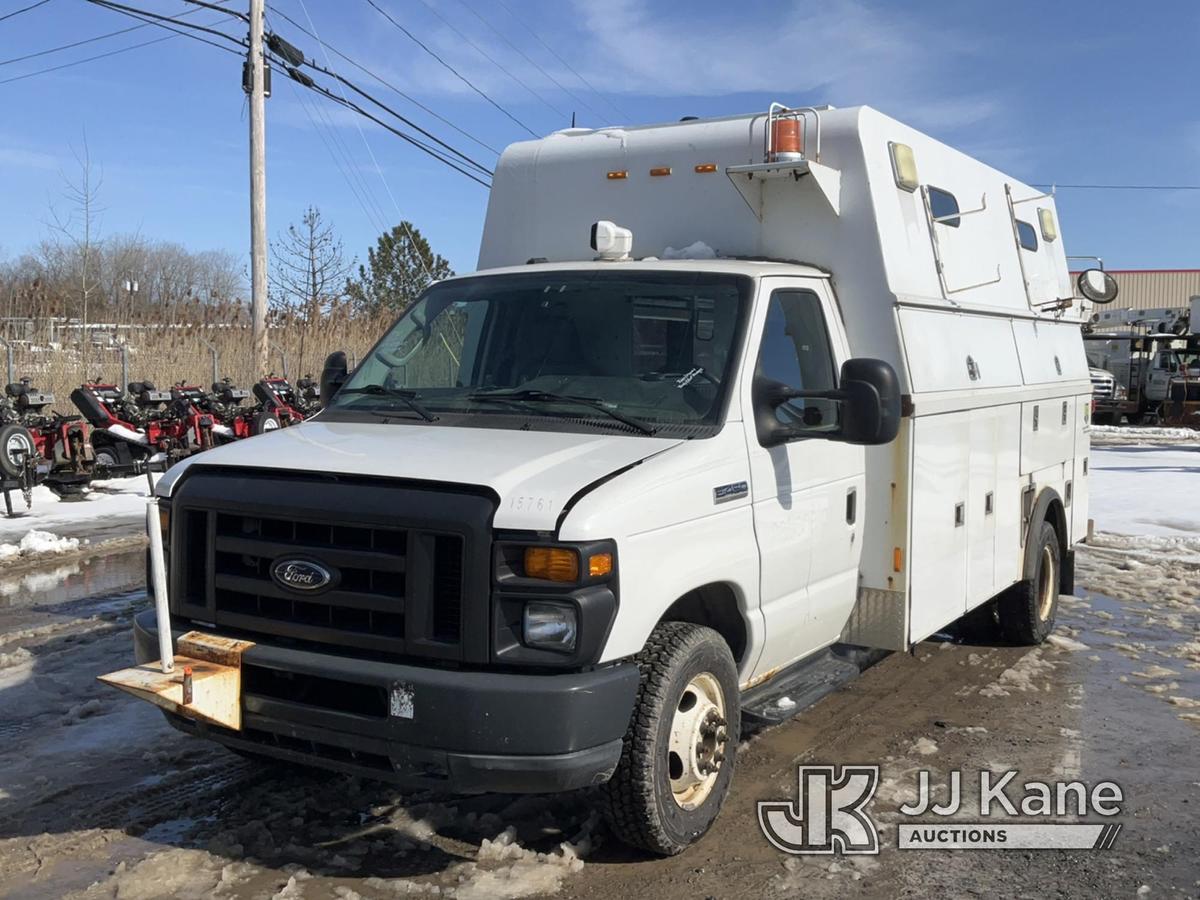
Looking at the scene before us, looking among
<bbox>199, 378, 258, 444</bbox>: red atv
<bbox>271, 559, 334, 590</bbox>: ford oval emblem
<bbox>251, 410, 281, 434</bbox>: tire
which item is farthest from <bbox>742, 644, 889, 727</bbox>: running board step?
<bbox>199, 378, 258, 444</bbox>: red atv

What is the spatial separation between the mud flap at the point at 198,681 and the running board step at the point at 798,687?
2017mm

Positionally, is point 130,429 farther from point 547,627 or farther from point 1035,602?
point 547,627

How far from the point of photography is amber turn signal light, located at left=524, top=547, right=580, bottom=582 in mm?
3611

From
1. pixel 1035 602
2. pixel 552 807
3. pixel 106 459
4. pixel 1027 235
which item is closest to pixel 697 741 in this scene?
pixel 552 807

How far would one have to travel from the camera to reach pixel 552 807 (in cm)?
470

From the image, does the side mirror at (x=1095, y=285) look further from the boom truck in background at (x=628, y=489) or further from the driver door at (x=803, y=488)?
the driver door at (x=803, y=488)

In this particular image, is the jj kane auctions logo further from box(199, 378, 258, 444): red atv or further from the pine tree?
the pine tree

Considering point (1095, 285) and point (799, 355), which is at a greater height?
point (1095, 285)

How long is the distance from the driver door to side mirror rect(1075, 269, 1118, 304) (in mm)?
4389

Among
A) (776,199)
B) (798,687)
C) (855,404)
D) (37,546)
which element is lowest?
(37,546)

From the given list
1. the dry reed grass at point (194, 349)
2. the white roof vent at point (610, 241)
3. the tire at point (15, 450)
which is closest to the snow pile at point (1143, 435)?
the dry reed grass at point (194, 349)

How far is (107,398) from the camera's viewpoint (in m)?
14.9

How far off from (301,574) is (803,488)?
7.02ft

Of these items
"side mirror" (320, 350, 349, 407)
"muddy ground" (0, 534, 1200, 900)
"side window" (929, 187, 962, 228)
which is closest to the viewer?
"muddy ground" (0, 534, 1200, 900)
